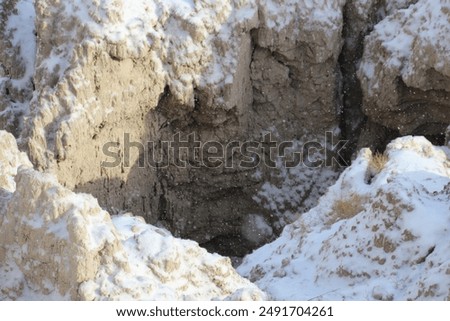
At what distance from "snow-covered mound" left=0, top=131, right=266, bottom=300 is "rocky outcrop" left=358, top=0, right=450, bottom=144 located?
22.8ft

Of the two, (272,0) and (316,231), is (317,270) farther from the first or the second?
(272,0)

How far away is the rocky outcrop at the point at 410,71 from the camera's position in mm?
13141

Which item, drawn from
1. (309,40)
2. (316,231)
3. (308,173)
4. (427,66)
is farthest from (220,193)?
(316,231)

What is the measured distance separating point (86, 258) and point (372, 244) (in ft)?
9.45

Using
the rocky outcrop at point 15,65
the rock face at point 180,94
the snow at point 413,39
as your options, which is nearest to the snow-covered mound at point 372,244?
the snow at point 413,39

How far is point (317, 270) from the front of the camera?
8.50 meters

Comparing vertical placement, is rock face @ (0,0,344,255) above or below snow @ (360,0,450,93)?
below

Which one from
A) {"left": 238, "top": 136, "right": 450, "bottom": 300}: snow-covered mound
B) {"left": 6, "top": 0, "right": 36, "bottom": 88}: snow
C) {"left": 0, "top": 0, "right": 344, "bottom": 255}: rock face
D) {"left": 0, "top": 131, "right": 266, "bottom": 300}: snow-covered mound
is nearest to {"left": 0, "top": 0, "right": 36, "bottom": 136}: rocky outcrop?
{"left": 6, "top": 0, "right": 36, "bottom": 88}: snow

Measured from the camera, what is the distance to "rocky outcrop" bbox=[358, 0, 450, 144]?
13141 millimetres

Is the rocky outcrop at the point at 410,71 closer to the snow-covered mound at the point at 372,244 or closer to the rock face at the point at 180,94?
the rock face at the point at 180,94

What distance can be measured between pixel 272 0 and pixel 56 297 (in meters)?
8.55

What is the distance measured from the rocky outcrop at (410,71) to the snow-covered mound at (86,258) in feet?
22.8

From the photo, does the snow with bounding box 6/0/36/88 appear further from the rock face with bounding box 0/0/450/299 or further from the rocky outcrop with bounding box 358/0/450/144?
the rocky outcrop with bounding box 358/0/450/144

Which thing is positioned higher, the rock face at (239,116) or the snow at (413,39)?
the snow at (413,39)
